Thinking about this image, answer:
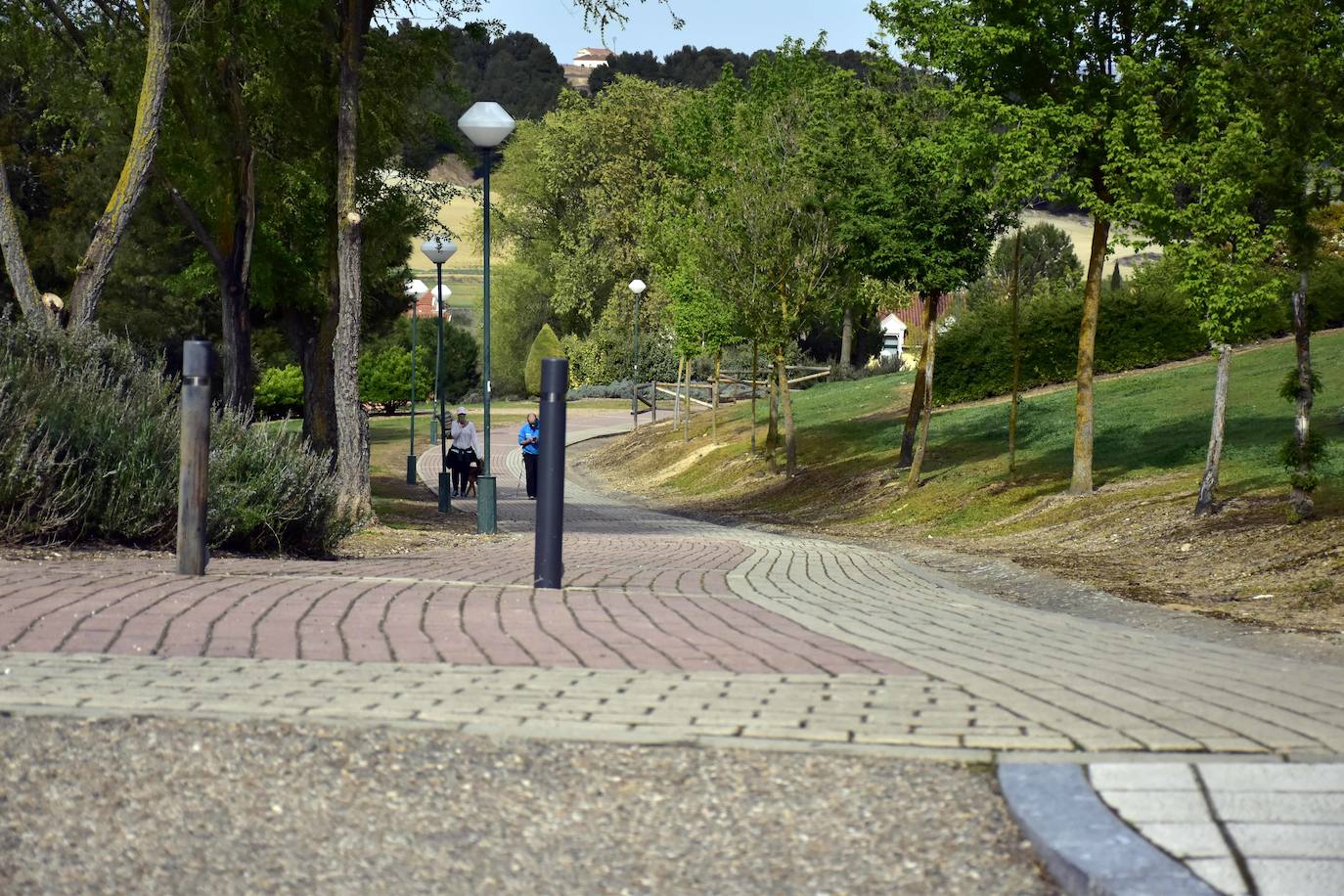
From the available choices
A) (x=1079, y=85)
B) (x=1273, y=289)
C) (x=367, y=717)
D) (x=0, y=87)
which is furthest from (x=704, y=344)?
(x=367, y=717)

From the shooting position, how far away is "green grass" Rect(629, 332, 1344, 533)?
21.8 meters

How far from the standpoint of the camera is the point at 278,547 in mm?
11445

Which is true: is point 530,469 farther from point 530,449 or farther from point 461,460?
point 461,460

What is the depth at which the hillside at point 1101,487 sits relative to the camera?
12844 mm

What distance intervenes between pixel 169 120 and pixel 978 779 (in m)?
22.4

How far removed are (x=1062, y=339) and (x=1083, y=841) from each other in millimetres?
40016

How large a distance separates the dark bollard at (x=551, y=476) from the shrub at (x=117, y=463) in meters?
3.08

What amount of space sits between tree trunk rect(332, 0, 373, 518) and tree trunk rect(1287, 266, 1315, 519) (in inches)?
381

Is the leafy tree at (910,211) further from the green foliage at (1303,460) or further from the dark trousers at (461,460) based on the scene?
the green foliage at (1303,460)

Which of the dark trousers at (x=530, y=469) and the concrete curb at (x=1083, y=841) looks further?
the dark trousers at (x=530, y=469)

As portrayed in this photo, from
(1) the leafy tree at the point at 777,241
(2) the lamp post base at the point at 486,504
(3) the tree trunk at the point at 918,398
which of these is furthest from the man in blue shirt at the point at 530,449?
(2) the lamp post base at the point at 486,504

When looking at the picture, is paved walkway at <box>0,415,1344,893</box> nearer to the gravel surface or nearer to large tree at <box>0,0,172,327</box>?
the gravel surface

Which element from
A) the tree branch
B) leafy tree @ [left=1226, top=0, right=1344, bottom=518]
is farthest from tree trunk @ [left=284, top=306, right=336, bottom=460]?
leafy tree @ [left=1226, top=0, right=1344, bottom=518]

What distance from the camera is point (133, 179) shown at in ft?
56.1
